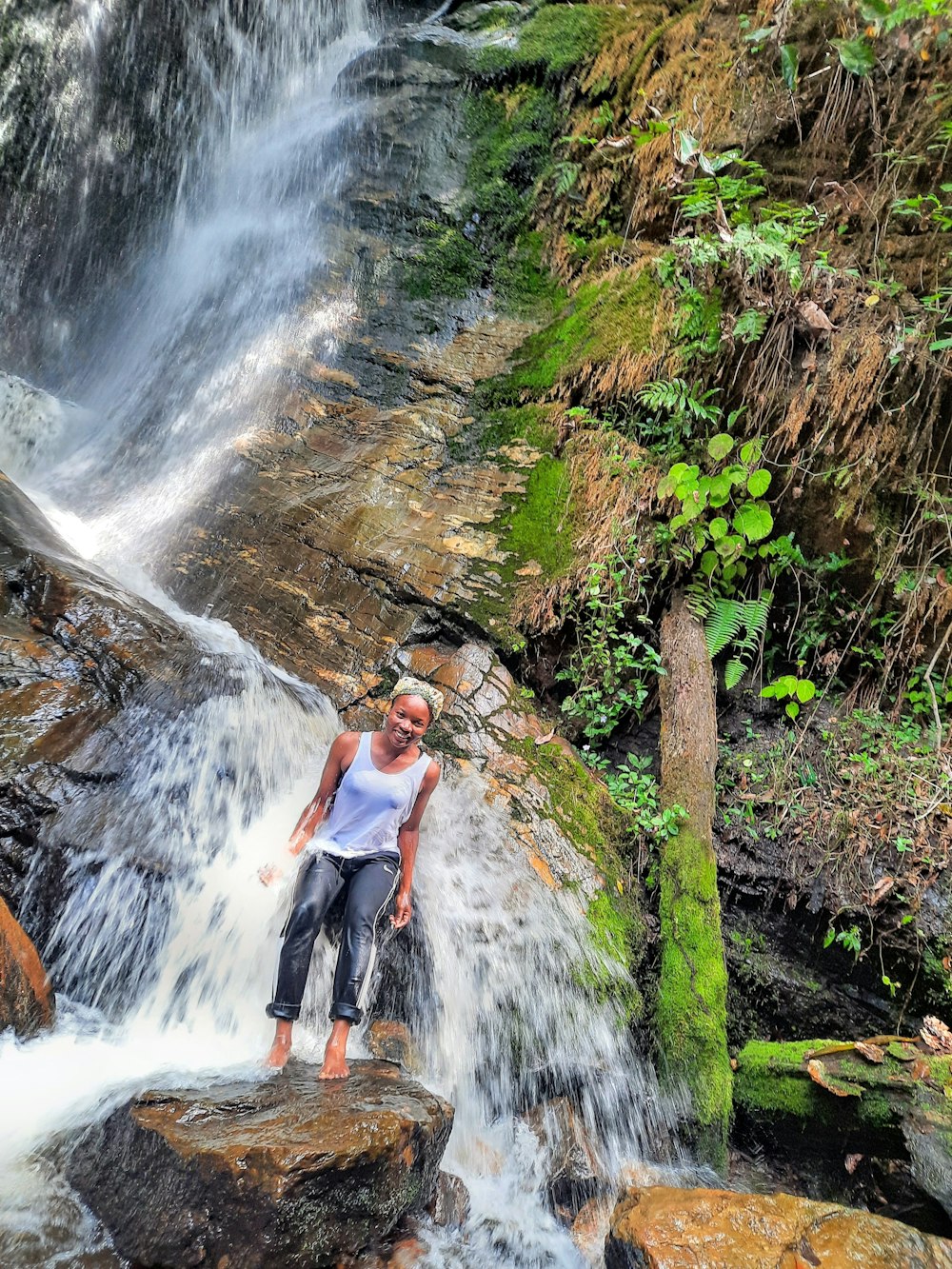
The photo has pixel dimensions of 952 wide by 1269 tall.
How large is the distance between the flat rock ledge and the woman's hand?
0.88m

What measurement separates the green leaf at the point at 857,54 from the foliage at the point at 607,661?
387 centimetres

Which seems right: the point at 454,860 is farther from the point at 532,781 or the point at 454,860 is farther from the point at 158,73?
the point at 158,73

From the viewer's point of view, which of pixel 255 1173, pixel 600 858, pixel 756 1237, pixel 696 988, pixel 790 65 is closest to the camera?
pixel 255 1173

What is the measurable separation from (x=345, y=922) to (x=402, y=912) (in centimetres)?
38

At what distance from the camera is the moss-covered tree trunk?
12.3 ft

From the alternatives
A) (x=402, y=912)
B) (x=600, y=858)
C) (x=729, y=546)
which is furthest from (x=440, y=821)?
(x=729, y=546)

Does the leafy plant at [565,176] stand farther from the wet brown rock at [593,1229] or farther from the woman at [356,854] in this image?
the wet brown rock at [593,1229]

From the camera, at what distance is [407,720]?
12.2ft

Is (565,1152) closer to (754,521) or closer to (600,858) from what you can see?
(600,858)

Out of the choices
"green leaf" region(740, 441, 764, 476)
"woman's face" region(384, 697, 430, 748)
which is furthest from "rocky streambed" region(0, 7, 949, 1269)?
"green leaf" region(740, 441, 764, 476)

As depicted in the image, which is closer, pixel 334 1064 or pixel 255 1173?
pixel 255 1173

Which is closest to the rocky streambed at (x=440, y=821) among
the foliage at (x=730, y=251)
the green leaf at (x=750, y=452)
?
the foliage at (x=730, y=251)

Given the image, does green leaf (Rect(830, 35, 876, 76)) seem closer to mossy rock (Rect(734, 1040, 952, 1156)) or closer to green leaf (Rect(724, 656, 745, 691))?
green leaf (Rect(724, 656, 745, 691))

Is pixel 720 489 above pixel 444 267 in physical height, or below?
below
